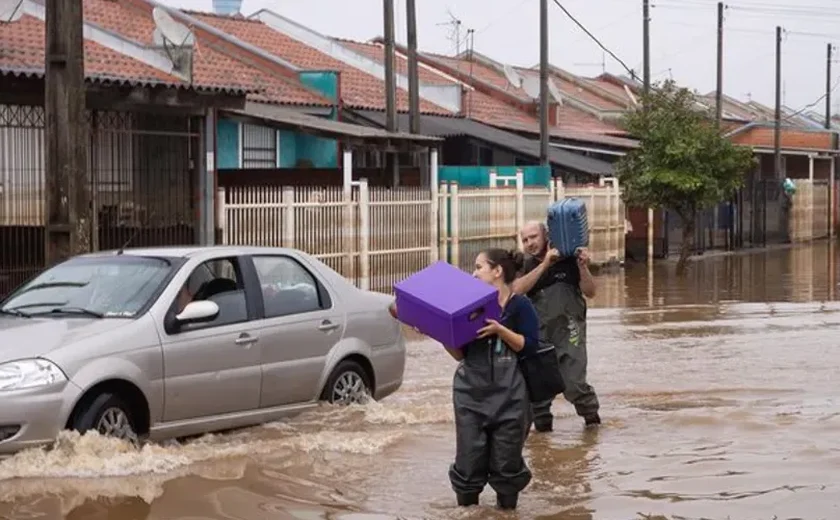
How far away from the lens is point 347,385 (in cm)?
1078

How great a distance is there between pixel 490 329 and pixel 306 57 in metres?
31.4

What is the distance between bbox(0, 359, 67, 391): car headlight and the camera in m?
8.21

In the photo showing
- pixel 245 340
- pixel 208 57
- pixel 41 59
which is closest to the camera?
pixel 245 340

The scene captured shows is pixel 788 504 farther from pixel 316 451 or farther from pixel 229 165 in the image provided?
pixel 229 165

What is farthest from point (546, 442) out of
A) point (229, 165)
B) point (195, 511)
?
point (229, 165)

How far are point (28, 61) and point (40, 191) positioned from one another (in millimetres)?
2024

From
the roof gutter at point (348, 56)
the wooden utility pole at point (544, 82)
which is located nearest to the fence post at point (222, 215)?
the wooden utility pole at point (544, 82)

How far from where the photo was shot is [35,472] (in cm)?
827

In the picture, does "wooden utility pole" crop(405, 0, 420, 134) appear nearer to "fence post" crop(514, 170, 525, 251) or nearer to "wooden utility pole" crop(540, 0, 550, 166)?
"fence post" crop(514, 170, 525, 251)

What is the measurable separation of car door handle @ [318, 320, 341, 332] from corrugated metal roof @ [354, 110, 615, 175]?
21.4m

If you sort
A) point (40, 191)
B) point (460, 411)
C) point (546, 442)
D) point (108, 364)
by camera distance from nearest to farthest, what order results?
point (460, 411) < point (108, 364) < point (546, 442) < point (40, 191)

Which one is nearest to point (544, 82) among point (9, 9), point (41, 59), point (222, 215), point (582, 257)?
point (9, 9)

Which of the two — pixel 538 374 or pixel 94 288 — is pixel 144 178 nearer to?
pixel 94 288

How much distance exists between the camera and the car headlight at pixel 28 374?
821 centimetres
